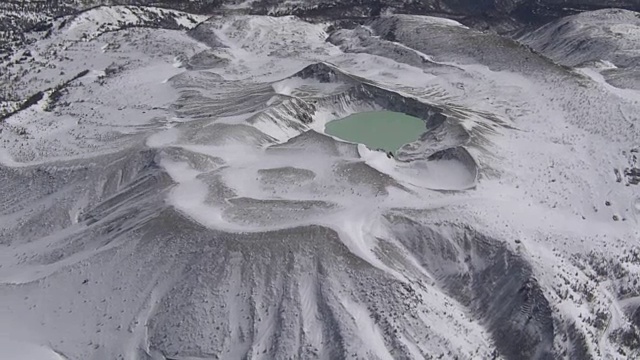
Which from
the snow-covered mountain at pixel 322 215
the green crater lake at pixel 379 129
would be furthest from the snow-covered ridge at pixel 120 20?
the green crater lake at pixel 379 129

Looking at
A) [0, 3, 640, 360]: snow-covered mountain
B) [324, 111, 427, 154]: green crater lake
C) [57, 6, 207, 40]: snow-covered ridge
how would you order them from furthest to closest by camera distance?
1. [57, 6, 207, 40]: snow-covered ridge
2. [324, 111, 427, 154]: green crater lake
3. [0, 3, 640, 360]: snow-covered mountain

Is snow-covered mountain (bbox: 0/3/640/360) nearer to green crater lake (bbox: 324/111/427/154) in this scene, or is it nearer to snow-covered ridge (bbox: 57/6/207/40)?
green crater lake (bbox: 324/111/427/154)

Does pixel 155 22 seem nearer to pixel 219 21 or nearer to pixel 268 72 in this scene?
pixel 219 21

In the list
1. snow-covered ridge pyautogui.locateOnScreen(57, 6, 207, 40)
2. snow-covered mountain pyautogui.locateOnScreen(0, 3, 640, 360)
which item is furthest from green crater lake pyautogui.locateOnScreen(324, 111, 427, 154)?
snow-covered ridge pyautogui.locateOnScreen(57, 6, 207, 40)

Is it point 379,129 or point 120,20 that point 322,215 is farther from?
point 120,20

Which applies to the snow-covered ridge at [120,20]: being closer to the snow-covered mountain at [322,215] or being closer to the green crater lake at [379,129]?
the snow-covered mountain at [322,215]

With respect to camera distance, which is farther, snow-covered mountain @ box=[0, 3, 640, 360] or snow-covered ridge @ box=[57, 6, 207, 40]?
snow-covered ridge @ box=[57, 6, 207, 40]
